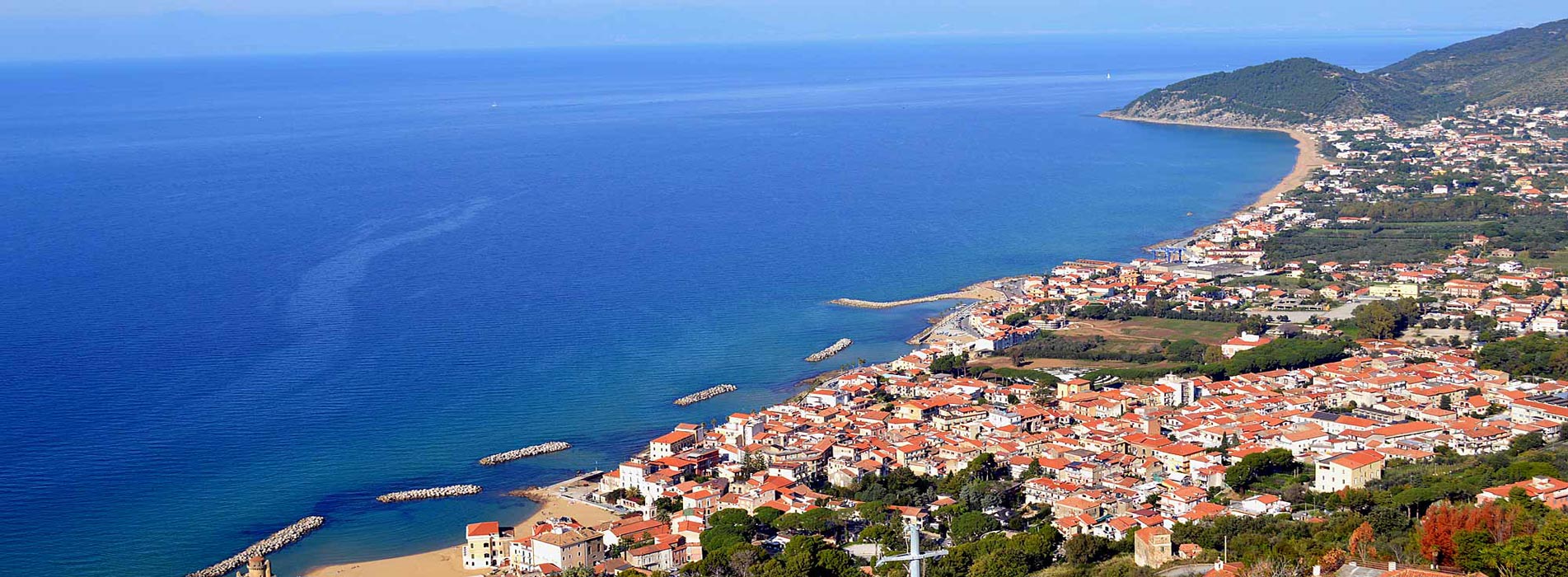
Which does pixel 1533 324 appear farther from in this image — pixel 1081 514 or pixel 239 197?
pixel 239 197

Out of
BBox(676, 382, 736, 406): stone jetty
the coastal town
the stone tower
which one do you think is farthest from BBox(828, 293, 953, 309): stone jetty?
the stone tower

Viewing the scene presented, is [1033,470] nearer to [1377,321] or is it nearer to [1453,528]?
[1453,528]

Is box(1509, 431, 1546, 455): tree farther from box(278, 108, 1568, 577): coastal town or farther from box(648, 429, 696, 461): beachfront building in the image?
box(648, 429, 696, 461): beachfront building

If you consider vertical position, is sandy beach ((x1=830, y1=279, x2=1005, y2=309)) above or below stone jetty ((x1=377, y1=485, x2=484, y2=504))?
above

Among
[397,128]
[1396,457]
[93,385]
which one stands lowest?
[1396,457]

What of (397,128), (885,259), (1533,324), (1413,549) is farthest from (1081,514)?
(397,128)

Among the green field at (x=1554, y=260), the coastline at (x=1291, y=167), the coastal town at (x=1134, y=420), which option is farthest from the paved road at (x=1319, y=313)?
the coastline at (x=1291, y=167)

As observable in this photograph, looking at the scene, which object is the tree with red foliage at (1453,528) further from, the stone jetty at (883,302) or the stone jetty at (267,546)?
Answer: the stone jetty at (883,302)

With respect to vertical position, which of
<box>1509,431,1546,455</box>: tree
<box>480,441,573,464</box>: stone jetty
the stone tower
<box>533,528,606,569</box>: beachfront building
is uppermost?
<box>480,441,573,464</box>: stone jetty
